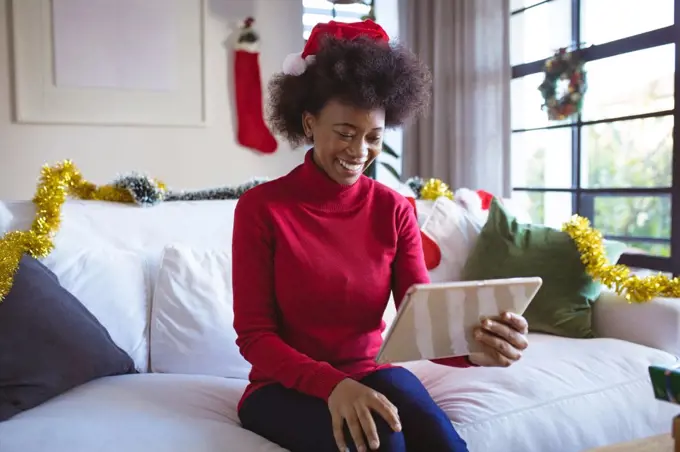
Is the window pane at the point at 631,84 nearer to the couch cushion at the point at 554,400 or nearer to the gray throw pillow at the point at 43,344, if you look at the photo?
the couch cushion at the point at 554,400

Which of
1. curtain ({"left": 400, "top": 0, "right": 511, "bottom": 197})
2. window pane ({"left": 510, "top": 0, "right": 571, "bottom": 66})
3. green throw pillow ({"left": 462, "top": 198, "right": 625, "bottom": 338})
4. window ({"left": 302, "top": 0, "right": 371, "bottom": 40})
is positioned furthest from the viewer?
window ({"left": 302, "top": 0, "right": 371, "bottom": 40})

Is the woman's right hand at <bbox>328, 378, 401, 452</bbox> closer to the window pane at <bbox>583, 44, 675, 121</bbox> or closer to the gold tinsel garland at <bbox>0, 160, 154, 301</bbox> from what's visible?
the gold tinsel garland at <bbox>0, 160, 154, 301</bbox>

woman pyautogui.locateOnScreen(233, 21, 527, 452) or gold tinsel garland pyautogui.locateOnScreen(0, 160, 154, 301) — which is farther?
gold tinsel garland pyautogui.locateOnScreen(0, 160, 154, 301)

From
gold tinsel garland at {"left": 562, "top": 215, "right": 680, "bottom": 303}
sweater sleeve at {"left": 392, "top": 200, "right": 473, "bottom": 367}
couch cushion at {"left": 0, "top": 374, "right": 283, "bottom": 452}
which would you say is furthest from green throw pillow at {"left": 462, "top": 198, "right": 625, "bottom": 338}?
couch cushion at {"left": 0, "top": 374, "right": 283, "bottom": 452}

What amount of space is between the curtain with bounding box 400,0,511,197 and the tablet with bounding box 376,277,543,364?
2.26 meters

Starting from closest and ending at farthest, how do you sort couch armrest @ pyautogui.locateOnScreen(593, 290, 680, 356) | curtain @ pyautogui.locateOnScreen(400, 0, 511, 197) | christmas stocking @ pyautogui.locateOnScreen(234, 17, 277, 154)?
1. couch armrest @ pyautogui.locateOnScreen(593, 290, 680, 356)
2. curtain @ pyautogui.locateOnScreen(400, 0, 511, 197)
3. christmas stocking @ pyautogui.locateOnScreen(234, 17, 277, 154)

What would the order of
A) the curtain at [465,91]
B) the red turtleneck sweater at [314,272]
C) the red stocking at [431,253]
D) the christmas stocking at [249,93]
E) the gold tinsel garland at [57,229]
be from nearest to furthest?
1. the red turtleneck sweater at [314,272]
2. the gold tinsel garland at [57,229]
3. the red stocking at [431,253]
4. the curtain at [465,91]
5. the christmas stocking at [249,93]

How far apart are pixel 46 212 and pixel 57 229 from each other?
6 centimetres

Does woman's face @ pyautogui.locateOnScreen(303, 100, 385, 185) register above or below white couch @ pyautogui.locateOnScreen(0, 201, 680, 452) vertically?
above

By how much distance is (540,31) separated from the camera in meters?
3.33

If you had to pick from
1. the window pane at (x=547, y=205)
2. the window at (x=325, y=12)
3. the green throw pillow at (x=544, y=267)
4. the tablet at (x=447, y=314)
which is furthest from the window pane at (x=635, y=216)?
the window at (x=325, y=12)

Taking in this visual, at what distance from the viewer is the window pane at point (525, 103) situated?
3.37 meters

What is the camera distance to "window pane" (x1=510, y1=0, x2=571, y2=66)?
317 cm

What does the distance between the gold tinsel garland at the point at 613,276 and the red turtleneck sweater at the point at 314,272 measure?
2.94 ft
